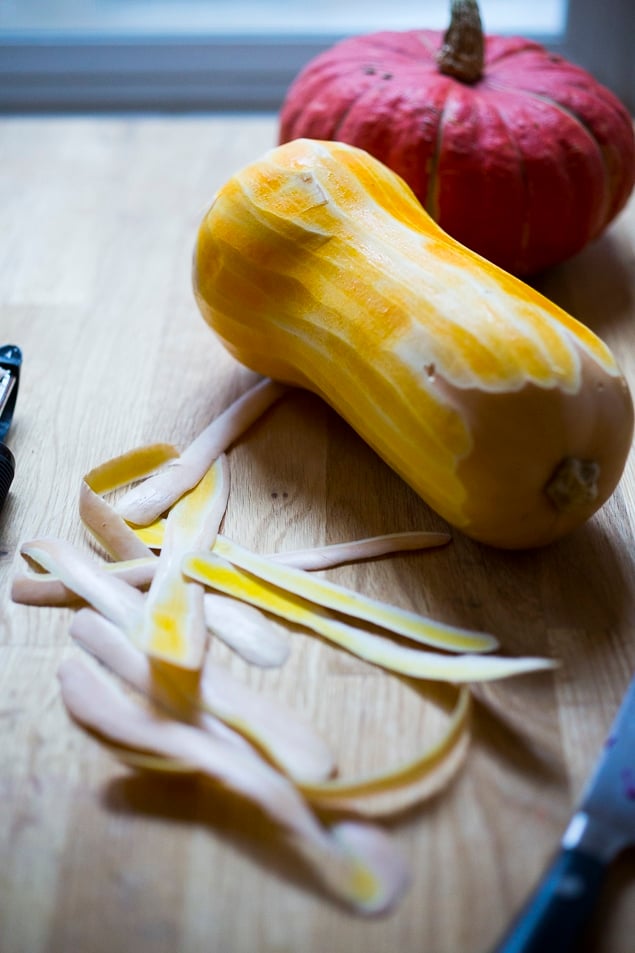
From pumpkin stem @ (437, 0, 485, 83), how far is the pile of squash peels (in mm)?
662

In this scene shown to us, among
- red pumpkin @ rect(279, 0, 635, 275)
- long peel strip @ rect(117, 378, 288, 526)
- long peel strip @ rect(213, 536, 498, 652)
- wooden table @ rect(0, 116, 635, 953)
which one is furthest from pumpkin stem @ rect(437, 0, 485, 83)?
long peel strip @ rect(213, 536, 498, 652)

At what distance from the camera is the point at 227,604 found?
2.75 ft


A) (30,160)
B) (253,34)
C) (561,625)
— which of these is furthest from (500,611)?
(253,34)

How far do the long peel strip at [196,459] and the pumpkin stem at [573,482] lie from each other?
1.20 ft

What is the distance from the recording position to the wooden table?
2.10 feet

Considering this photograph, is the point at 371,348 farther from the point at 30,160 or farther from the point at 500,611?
the point at 30,160

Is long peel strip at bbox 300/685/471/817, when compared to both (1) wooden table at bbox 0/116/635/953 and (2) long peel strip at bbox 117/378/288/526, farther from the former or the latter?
(2) long peel strip at bbox 117/378/288/526

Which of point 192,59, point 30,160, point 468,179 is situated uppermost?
point 468,179

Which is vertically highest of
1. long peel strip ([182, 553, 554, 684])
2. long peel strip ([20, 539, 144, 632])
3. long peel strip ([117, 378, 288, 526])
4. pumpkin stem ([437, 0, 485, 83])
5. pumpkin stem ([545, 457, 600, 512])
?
pumpkin stem ([437, 0, 485, 83])

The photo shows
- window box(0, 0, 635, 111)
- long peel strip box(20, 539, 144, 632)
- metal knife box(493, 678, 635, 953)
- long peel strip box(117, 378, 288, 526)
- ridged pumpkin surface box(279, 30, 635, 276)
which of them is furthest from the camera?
window box(0, 0, 635, 111)

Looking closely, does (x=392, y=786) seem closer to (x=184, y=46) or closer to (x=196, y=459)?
(x=196, y=459)

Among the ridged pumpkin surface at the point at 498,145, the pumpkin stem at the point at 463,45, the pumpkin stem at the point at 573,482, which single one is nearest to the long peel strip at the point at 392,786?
the pumpkin stem at the point at 573,482

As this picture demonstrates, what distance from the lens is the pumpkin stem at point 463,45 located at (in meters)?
1.26

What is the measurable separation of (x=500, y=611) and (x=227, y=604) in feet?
0.78
